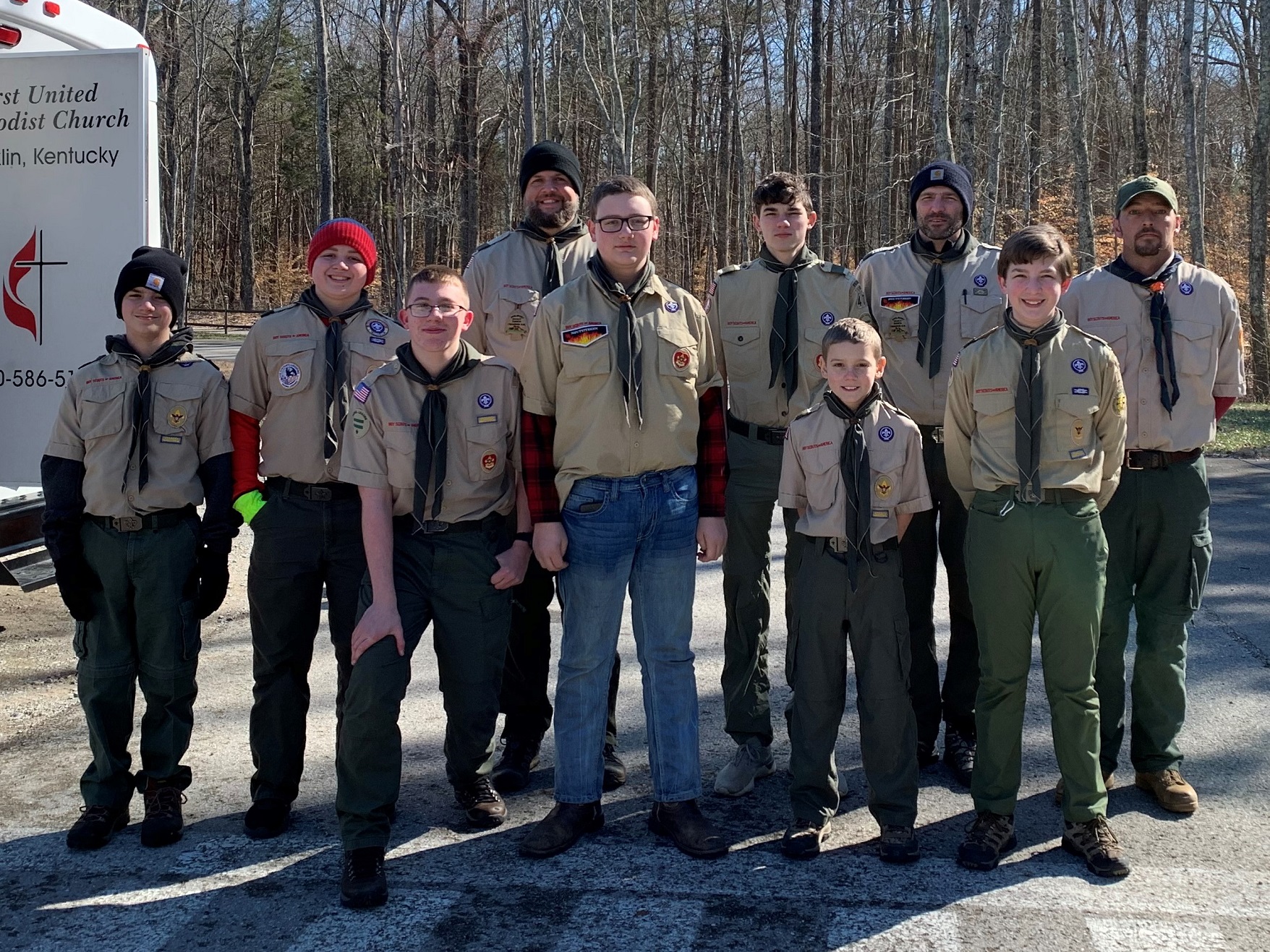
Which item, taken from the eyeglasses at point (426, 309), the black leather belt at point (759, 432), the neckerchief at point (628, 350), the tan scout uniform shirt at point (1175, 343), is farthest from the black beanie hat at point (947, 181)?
the eyeglasses at point (426, 309)

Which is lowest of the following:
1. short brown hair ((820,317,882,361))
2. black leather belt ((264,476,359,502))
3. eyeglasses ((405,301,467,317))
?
black leather belt ((264,476,359,502))

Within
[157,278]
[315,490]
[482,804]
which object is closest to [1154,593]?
[482,804]

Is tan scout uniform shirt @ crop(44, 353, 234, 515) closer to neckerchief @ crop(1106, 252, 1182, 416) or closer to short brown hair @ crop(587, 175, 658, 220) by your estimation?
short brown hair @ crop(587, 175, 658, 220)

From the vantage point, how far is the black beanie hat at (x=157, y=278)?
414 cm

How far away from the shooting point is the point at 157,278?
415 cm

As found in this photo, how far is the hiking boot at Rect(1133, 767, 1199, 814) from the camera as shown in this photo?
4.20m

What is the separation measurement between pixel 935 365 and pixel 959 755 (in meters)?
1.57

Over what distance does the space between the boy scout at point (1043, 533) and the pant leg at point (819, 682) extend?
49 cm

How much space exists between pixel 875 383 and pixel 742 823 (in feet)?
5.45

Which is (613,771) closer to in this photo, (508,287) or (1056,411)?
(508,287)

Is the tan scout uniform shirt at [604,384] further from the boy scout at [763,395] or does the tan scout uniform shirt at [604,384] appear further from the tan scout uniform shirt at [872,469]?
the boy scout at [763,395]

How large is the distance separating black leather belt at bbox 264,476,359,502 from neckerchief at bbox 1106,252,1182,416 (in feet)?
10.1

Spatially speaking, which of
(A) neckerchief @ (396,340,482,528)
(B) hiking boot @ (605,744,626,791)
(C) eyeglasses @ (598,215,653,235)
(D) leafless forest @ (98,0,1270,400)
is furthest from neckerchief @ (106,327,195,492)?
(D) leafless forest @ (98,0,1270,400)

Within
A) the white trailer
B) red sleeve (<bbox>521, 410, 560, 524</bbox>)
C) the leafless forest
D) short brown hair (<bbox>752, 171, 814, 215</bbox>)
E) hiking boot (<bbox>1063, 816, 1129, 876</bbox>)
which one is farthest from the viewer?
the leafless forest
